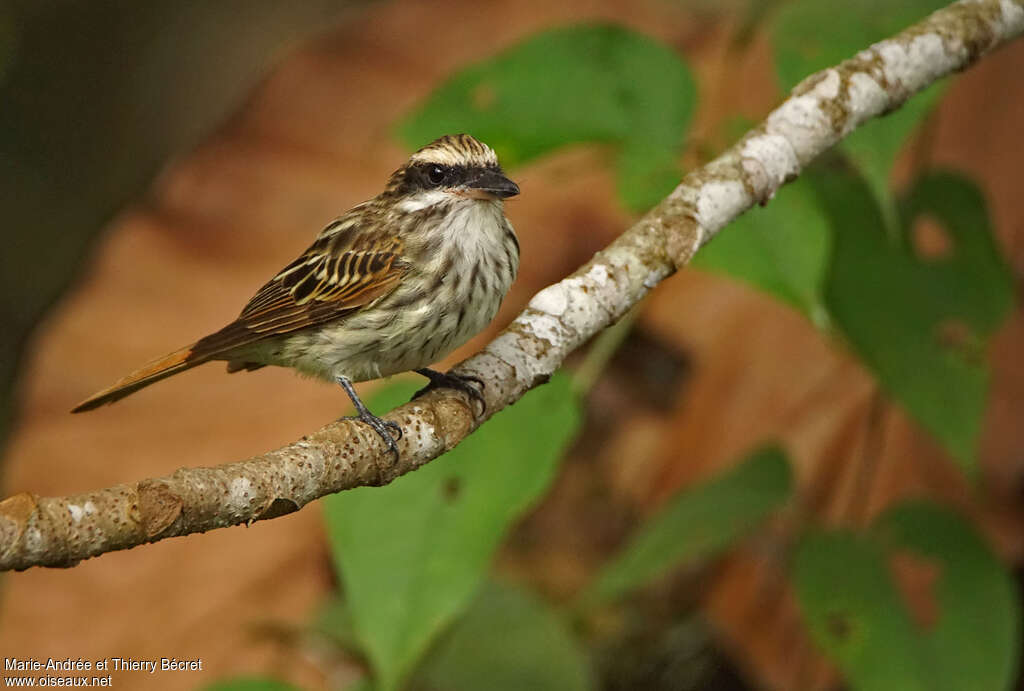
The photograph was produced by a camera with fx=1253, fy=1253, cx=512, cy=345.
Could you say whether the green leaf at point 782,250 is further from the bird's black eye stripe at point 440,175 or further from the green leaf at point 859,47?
the bird's black eye stripe at point 440,175

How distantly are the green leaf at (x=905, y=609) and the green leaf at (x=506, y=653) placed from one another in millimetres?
786

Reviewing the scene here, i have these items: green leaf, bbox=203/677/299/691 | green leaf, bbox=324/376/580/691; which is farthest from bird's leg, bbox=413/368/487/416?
green leaf, bbox=203/677/299/691

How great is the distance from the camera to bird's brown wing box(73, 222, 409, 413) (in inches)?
122

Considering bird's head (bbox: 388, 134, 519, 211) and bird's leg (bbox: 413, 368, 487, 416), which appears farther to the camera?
bird's head (bbox: 388, 134, 519, 211)

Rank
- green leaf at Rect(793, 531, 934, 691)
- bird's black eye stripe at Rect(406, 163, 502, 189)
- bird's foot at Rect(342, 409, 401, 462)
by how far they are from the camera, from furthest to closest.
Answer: green leaf at Rect(793, 531, 934, 691) < bird's black eye stripe at Rect(406, 163, 502, 189) < bird's foot at Rect(342, 409, 401, 462)

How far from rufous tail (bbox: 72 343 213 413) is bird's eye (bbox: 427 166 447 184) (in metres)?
0.71

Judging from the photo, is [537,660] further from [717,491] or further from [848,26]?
[848,26]

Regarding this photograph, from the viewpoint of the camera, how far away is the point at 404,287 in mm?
3129

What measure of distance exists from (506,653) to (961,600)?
53.4 inches

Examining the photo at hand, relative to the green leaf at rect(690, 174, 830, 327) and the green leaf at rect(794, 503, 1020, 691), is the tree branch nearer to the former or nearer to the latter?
the green leaf at rect(690, 174, 830, 327)

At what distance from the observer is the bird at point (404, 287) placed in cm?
307

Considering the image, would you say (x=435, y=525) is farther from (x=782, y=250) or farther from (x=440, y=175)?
(x=782, y=250)

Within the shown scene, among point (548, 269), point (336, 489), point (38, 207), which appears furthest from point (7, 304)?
point (336, 489)

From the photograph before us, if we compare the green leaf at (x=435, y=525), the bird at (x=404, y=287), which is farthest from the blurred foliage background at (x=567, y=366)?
the bird at (x=404, y=287)
